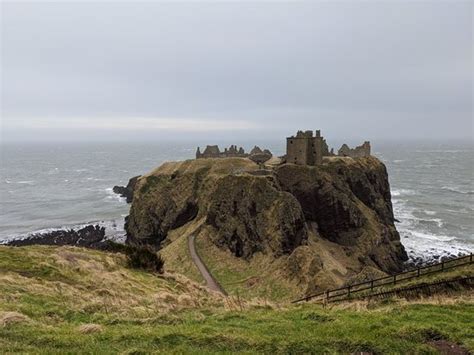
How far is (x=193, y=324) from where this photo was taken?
13.8m

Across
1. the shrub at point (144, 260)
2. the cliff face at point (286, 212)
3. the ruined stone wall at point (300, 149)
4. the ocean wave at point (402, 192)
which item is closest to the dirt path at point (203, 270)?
the cliff face at point (286, 212)

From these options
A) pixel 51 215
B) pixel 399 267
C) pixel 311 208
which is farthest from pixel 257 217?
pixel 51 215

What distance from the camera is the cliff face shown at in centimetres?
5016

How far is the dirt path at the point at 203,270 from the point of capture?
1630 inches

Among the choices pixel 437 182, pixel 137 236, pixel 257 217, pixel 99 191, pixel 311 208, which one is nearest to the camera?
pixel 257 217

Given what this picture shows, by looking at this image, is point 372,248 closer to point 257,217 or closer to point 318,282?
point 257,217

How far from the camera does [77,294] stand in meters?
19.3

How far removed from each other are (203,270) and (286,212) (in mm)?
12864

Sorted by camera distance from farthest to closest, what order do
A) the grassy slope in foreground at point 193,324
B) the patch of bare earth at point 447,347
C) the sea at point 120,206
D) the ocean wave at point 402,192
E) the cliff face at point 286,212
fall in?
1. the ocean wave at point 402,192
2. the sea at point 120,206
3. the cliff face at point 286,212
4. the grassy slope in foreground at point 193,324
5. the patch of bare earth at point 447,347

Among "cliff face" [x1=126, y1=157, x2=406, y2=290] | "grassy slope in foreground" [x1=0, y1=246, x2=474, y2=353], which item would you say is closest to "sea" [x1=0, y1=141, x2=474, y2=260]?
"cliff face" [x1=126, y1=157, x2=406, y2=290]

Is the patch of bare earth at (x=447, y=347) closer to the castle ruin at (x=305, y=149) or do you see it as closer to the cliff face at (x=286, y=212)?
the cliff face at (x=286, y=212)

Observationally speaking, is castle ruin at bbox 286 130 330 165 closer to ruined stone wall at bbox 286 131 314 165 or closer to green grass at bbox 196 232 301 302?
ruined stone wall at bbox 286 131 314 165

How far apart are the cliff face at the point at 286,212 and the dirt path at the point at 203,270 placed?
2.88m

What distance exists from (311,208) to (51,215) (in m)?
63.7
